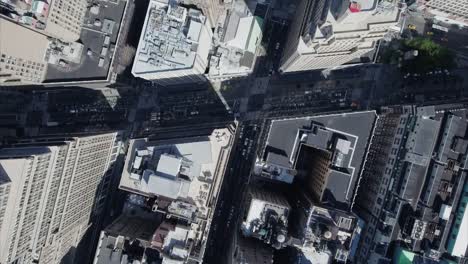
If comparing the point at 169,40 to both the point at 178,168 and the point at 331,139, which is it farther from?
the point at 331,139

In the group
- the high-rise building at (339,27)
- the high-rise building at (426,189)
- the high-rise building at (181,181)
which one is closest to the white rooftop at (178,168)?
the high-rise building at (181,181)

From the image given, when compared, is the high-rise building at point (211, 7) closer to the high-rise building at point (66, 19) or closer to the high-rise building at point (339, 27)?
the high-rise building at point (339, 27)

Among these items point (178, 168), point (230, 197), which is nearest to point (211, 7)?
point (178, 168)

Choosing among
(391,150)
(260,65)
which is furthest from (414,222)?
(260,65)

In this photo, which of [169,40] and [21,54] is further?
[169,40]

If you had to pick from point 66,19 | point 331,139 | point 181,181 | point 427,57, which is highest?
point 427,57

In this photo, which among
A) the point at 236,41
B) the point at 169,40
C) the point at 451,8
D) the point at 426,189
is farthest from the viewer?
the point at 451,8
